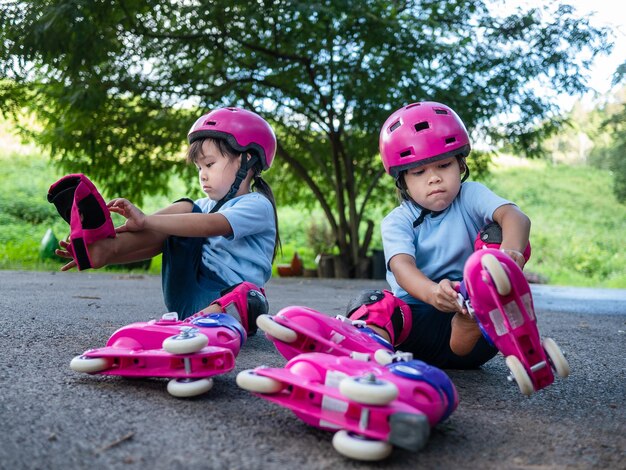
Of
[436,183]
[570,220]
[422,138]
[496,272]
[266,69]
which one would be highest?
[266,69]

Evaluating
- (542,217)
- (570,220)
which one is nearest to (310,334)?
(542,217)

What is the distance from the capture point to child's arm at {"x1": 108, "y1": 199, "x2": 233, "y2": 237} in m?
2.36

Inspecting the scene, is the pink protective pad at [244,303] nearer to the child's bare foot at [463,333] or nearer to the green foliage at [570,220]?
the child's bare foot at [463,333]

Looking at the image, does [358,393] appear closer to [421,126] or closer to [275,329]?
[275,329]

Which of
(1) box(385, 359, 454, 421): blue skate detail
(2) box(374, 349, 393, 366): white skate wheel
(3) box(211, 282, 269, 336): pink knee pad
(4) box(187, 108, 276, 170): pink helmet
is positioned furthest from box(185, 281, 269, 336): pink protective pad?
(1) box(385, 359, 454, 421): blue skate detail

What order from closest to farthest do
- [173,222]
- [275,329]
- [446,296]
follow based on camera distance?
[275,329], [446,296], [173,222]

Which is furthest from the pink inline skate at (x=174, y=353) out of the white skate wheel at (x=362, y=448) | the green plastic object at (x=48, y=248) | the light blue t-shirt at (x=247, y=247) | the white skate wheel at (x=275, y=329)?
the green plastic object at (x=48, y=248)

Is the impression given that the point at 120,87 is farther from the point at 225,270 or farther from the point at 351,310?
the point at 351,310

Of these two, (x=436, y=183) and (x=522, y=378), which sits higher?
(x=436, y=183)

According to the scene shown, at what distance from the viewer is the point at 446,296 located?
185 centimetres

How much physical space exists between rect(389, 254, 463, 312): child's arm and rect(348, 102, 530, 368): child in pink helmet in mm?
17

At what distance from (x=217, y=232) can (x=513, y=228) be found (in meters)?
1.11

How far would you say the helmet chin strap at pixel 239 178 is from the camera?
286cm

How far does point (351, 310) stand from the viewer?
7.64 feet
